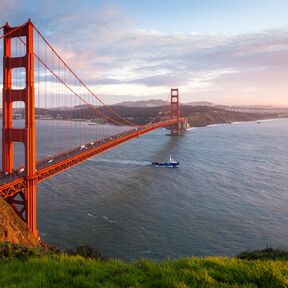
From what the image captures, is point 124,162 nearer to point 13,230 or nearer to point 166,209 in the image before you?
point 166,209

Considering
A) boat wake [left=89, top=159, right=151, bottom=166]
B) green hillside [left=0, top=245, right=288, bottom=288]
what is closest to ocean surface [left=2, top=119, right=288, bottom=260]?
boat wake [left=89, top=159, right=151, bottom=166]

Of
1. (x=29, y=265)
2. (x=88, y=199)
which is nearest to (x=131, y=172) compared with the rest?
(x=88, y=199)

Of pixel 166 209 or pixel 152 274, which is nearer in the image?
pixel 152 274

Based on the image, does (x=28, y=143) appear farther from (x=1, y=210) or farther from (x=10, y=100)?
(x=1, y=210)

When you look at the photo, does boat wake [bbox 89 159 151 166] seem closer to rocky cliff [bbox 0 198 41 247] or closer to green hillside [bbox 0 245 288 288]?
rocky cliff [bbox 0 198 41 247]

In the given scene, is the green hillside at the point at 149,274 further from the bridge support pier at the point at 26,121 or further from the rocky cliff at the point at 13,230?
the bridge support pier at the point at 26,121

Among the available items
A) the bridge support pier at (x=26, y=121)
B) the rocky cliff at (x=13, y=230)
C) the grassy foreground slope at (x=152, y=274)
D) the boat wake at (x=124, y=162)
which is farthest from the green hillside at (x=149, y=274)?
the boat wake at (x=124, y=162)

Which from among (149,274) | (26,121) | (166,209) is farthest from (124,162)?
(149,274)
